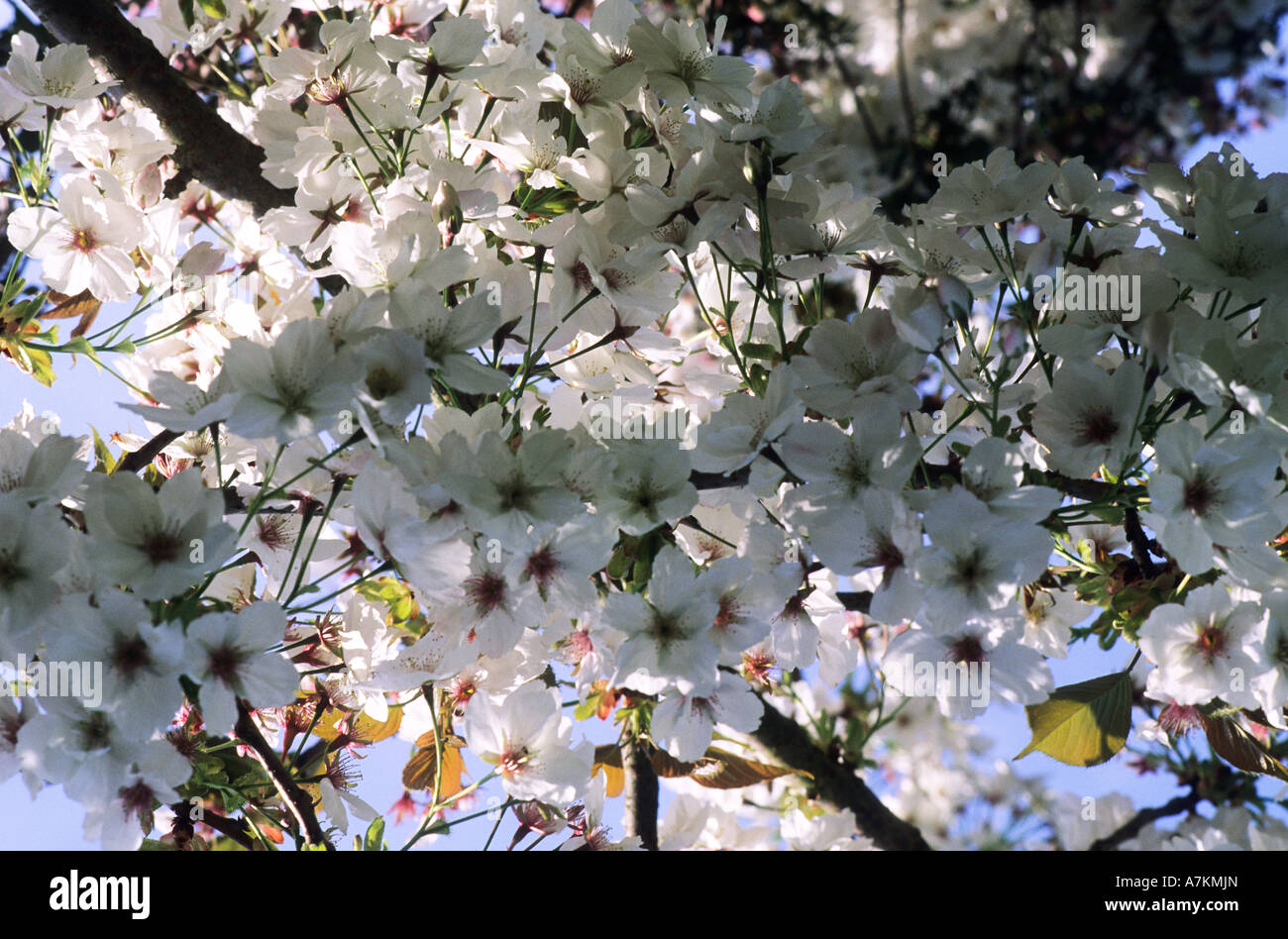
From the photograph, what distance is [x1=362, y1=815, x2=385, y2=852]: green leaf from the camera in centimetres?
90

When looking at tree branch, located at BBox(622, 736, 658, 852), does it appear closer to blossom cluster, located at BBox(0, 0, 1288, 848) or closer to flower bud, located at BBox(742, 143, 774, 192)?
blossom cluster, located at BBox(0, 0, 1288, 848)

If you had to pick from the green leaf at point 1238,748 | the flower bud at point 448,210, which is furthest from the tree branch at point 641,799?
the flower bud at point 448,210

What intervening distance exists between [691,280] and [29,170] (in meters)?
0.69

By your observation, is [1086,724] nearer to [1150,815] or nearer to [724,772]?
[724,772]

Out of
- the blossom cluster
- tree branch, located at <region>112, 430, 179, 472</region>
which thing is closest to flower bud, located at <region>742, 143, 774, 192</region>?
the blossom cluster

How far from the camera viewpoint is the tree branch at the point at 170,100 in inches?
42.6

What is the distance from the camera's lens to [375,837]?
0.90 metres

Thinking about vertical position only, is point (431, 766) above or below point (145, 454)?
below

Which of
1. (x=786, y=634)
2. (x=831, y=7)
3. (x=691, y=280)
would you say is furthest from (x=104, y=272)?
(x=831, y=7)

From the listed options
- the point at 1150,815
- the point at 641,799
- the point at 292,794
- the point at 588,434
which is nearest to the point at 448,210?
the point at 588,434

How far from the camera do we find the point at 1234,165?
2.73ft

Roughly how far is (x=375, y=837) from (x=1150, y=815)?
1.57m

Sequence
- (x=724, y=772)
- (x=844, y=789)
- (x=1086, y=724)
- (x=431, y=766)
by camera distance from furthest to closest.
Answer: (x=844, y=789)
(x=724, y=772)
(x=431, y=766)
(x=1086, y=724)

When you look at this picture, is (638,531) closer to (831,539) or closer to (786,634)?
(831,539)
